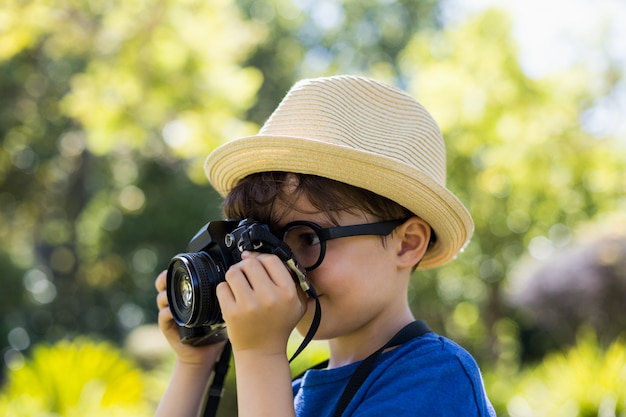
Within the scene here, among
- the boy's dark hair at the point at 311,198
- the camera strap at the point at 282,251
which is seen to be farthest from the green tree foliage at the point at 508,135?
the camera strap at the point at 282,251

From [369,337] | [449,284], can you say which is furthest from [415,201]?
[449,284]

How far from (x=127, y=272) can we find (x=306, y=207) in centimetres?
1636

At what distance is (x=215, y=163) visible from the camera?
1.76 meters

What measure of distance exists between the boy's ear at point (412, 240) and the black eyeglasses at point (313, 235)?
0.10 m

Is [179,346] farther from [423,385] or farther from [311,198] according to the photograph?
[423,385]

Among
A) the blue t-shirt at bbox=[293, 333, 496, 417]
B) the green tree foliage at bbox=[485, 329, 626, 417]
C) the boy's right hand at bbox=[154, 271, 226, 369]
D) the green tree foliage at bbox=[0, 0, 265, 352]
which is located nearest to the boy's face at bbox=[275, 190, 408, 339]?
the blue t-shirt at bbox=[293, 333, 496, 417]

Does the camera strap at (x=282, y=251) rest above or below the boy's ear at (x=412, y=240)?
above

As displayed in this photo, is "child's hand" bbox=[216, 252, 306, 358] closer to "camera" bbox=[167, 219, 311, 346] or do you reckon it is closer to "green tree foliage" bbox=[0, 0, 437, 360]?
"camera" bbox=[167, 219, 311, 346]

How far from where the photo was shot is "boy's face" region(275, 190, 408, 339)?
1.48m

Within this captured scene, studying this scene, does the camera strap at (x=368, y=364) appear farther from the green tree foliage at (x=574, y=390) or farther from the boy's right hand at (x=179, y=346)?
the green tree foliage at (x=574, y=390)

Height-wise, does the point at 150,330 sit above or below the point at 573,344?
above

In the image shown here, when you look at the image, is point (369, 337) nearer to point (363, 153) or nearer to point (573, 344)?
point (363, 153)

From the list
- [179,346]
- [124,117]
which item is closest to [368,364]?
[179,346]

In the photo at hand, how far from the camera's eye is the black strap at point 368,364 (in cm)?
144
